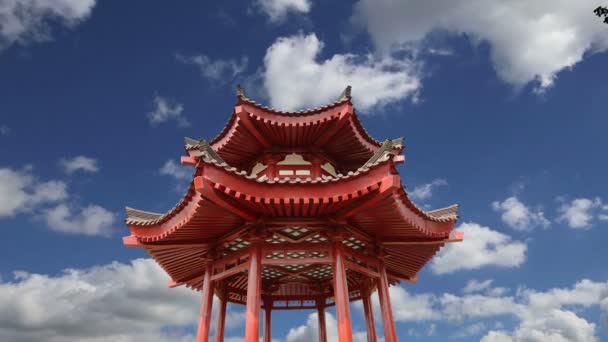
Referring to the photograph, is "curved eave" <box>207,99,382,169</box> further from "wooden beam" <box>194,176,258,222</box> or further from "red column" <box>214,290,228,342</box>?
"red column" <box>214,290,228,342</box>

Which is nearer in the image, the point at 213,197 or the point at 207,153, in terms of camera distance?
the point at 213,197

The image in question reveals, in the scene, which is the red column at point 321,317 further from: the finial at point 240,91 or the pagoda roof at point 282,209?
the finial at point 240,91

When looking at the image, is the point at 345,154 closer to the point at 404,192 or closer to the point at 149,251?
the point at 404,192

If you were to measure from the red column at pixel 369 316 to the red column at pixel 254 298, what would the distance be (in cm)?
601

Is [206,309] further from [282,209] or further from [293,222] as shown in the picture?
[282,209]

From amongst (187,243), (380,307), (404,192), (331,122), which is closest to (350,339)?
(380,307)

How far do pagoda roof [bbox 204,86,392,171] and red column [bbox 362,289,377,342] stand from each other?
5.20m

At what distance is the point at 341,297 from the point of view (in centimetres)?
1141

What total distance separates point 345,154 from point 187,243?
6484 millimetres

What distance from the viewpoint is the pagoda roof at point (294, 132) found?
14.5 meters

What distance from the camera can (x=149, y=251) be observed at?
14047mm

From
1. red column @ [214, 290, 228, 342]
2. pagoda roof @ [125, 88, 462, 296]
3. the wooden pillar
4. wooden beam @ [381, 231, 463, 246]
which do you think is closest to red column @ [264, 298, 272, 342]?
pagoda roof @ [125, 88, 462, 296]

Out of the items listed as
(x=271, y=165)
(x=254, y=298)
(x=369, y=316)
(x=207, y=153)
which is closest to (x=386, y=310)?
(x=369, y=316)

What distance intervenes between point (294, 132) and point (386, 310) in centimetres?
648
